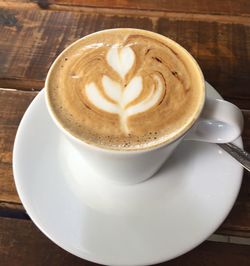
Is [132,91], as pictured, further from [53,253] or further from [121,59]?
[53,253]

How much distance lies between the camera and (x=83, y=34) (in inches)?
38.1

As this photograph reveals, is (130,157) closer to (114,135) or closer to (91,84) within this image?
(114,135)

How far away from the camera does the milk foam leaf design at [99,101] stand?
2.10 feet

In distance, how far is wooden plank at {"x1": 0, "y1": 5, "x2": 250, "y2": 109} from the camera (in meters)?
0.90

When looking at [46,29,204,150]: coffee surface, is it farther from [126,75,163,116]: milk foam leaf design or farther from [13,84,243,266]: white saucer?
[13,84,243,266]: white saucer

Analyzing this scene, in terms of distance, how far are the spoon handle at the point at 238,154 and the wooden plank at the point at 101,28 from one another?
0.15 metres

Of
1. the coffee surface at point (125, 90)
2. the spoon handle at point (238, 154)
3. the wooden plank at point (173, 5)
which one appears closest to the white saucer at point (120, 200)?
the spoon handle at point (238, 154)

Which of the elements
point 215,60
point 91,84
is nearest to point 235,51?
point 215,60

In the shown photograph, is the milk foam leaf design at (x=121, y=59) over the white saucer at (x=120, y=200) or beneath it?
over

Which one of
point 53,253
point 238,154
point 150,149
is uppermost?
point 150,149

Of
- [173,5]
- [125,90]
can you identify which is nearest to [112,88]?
[125,90]

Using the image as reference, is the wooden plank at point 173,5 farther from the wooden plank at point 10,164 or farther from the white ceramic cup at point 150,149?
the white ceramic cup at point 150,149

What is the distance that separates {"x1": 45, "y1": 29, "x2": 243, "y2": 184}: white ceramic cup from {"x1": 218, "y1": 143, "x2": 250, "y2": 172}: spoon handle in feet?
0.16

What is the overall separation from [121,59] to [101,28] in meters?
0.31
